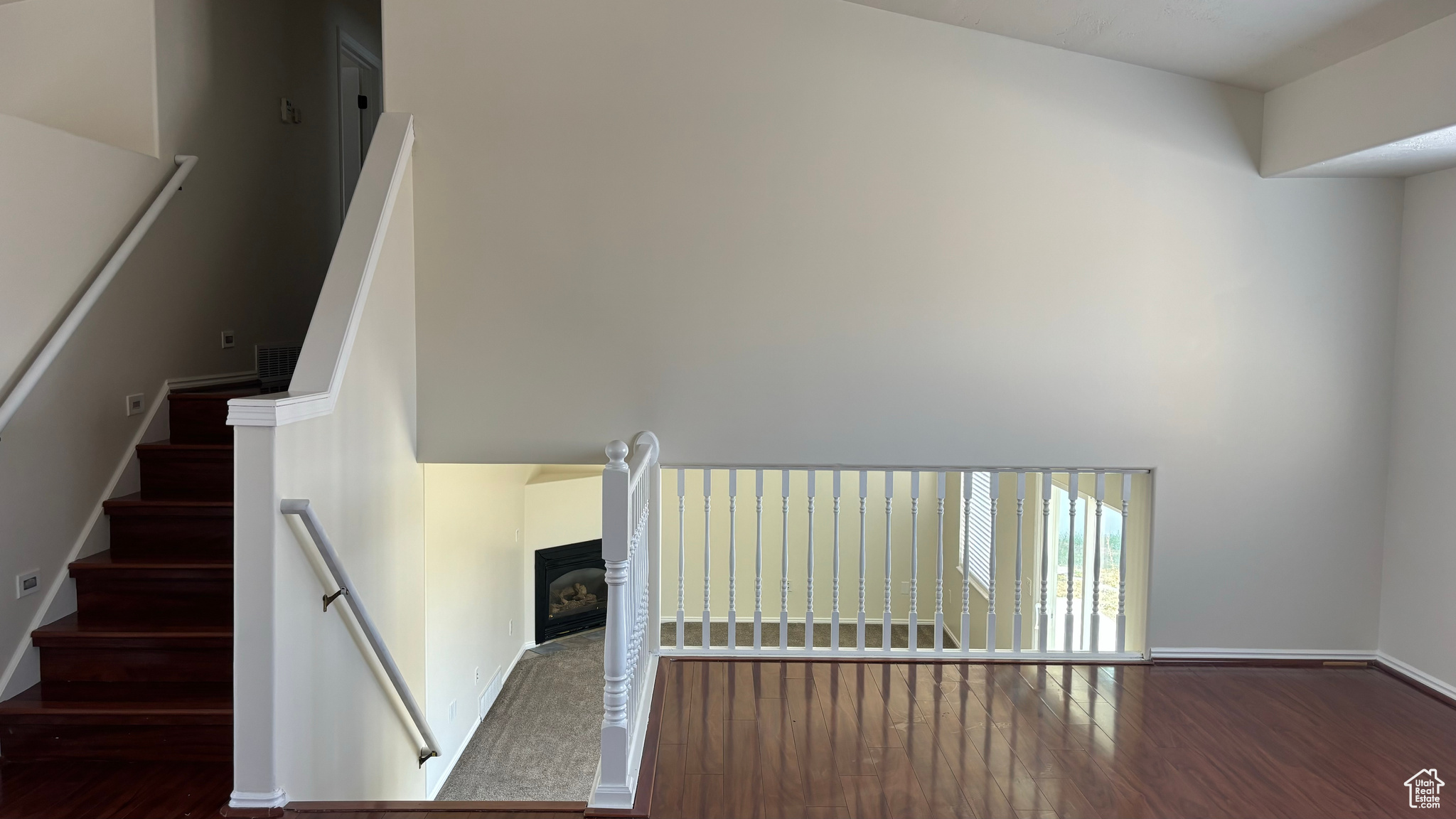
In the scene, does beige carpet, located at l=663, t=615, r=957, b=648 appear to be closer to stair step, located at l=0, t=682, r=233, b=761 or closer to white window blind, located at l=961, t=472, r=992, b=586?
white window blind, located at l=961, t=472, r=992, b=586

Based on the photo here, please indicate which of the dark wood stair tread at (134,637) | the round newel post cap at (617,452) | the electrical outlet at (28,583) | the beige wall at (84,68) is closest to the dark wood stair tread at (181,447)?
the electrical outlet at (28,583)

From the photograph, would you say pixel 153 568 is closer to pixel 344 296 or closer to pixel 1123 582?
pixel 344 296

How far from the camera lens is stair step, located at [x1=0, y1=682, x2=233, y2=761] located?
113 inches

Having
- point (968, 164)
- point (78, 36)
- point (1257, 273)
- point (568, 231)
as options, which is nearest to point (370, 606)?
point (568, 231)

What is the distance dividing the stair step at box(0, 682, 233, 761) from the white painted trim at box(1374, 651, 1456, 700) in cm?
495

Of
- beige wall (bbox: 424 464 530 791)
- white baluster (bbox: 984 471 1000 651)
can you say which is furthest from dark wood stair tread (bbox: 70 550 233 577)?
white baluster (bbox: 984 471 1000 651)

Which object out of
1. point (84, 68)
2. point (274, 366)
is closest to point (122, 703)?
point (274, 366)

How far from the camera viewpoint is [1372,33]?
3.12 meters

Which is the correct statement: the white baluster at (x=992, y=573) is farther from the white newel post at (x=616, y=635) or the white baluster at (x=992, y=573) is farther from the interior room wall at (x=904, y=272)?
the white newel post at (x=616, y=635)

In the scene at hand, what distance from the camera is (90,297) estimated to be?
3453mm

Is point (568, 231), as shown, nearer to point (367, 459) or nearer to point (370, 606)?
point (367, 459)

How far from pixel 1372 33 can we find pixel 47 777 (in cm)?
542

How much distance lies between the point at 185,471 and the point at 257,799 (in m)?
1.69

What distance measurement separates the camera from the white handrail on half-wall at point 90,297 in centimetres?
309
